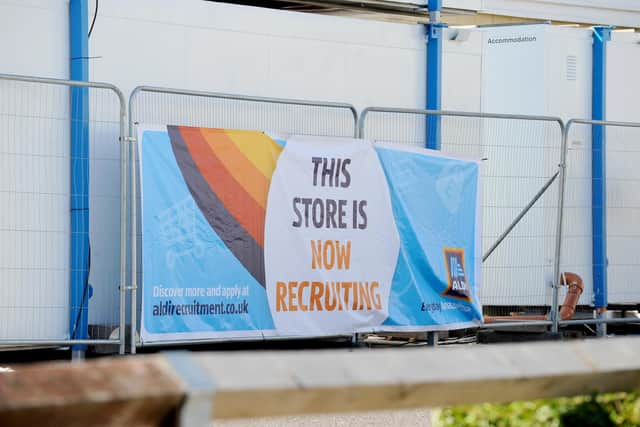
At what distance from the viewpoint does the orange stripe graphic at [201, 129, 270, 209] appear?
27.7ft

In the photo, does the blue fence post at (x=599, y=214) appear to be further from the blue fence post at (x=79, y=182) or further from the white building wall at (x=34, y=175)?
the white building wall at (x=34, y=175)

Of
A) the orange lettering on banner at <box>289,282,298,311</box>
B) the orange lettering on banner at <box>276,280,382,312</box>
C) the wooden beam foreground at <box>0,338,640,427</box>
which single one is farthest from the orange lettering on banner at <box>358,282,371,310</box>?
the wooden beam foreground at <box>0,338,640,427</box>

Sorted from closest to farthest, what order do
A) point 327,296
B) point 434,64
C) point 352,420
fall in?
point 352,420 → point 327,296 → point 434,64

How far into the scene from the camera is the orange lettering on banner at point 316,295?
8.78 m

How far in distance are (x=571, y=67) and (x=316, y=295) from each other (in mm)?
3884

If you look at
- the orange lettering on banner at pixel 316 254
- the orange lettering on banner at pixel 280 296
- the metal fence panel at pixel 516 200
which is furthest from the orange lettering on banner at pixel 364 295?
the metal fence panel at pixel 516 200

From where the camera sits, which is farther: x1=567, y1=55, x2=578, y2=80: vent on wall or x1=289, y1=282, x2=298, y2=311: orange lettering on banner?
x1=567, y1=55, x2=578, y2=80: vent on wall

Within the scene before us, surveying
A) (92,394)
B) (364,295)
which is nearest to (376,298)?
(364,295)

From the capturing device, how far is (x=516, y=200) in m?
10.4

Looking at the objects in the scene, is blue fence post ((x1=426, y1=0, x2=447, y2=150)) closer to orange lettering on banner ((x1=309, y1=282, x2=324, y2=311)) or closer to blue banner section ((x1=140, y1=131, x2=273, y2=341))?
orange lettering on banner ((x1=309, y1=282, x2=324, y2=311))

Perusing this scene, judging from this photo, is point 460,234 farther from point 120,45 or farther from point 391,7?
point 120,45

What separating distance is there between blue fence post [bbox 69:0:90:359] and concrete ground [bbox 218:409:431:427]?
1246 millimetres

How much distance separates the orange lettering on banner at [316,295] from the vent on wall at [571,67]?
378 centimetres

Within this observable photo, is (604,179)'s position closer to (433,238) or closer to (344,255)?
(433,238)
